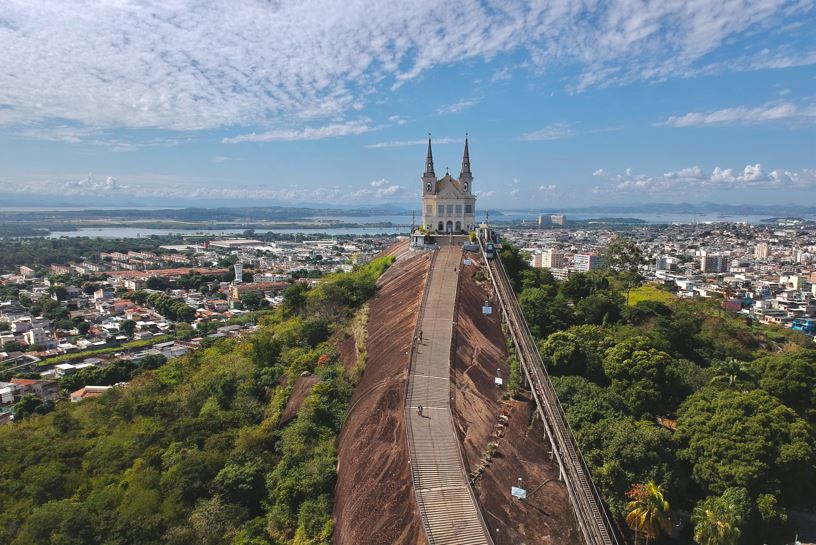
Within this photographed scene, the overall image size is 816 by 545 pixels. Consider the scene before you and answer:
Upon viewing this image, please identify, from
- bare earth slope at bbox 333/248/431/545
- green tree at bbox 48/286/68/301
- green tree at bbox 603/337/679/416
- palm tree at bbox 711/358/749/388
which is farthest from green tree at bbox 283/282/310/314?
green tree at bbox 48/286/68/301

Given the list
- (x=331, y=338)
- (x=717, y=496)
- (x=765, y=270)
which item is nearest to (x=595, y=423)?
(x=717, y=496)

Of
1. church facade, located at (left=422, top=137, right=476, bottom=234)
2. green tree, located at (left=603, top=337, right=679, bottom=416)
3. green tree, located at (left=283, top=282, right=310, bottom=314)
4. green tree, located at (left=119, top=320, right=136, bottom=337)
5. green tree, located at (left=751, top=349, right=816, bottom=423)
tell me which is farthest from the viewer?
green tree, located at (left=119, top=320, right=136, bottom=337)

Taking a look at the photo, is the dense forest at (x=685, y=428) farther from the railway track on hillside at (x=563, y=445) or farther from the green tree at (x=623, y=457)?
the railway track on hillside at (x=563, y=445)

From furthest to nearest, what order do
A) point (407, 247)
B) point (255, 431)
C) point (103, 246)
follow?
1. point (103, 246)
2. point (407, 247)
3. point (255, 431)

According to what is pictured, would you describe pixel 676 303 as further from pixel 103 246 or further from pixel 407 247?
pixel 103 246

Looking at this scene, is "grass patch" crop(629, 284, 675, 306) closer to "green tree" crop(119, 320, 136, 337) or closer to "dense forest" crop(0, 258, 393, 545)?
"dense forest" crop(0, 258, 393, 545)

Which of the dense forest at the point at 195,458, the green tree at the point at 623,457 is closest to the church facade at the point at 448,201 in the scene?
the dense forest at the point at 195,458
